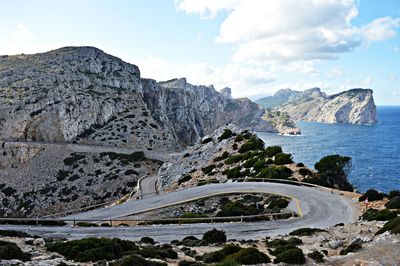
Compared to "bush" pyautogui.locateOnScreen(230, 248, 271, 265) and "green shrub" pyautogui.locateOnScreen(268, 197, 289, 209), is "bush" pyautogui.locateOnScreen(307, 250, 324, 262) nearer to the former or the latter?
"bush" pyautogui.locateOnScreen(230, 248, 271, 265)

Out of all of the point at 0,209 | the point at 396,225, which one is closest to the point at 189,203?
the point at 396,225

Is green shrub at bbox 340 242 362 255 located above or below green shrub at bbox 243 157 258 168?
below

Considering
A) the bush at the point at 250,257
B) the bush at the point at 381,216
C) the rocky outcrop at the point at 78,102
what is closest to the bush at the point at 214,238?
the bush at the point at 250,257

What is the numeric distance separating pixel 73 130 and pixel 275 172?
2309 inches

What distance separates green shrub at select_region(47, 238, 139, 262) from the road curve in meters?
6.30

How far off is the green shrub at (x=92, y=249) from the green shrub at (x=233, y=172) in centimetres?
3072

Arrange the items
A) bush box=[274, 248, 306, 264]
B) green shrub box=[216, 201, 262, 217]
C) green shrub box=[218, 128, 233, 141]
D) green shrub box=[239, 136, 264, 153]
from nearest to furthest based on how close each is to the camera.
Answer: bush box=[274, 248, 306, 264] → green shrub box=[216, 201, 262, 217] → green shrub box=[239, 136, 264, 153] → green shrub box=[218, 128, 233, 141]

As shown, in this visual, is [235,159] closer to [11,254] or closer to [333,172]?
[333,172]

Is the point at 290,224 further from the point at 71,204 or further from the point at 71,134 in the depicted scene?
the point at 71,134

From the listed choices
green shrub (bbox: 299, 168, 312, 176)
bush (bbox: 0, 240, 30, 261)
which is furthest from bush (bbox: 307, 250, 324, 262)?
green shrub (bbox: 299, 168, 312, 176)

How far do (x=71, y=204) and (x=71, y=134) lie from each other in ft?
99.4

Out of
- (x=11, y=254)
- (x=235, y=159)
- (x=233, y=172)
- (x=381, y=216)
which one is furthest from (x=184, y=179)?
(x=11, y=254)

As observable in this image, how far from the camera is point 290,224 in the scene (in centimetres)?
2575

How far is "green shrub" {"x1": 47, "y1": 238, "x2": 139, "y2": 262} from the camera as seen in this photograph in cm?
1379
